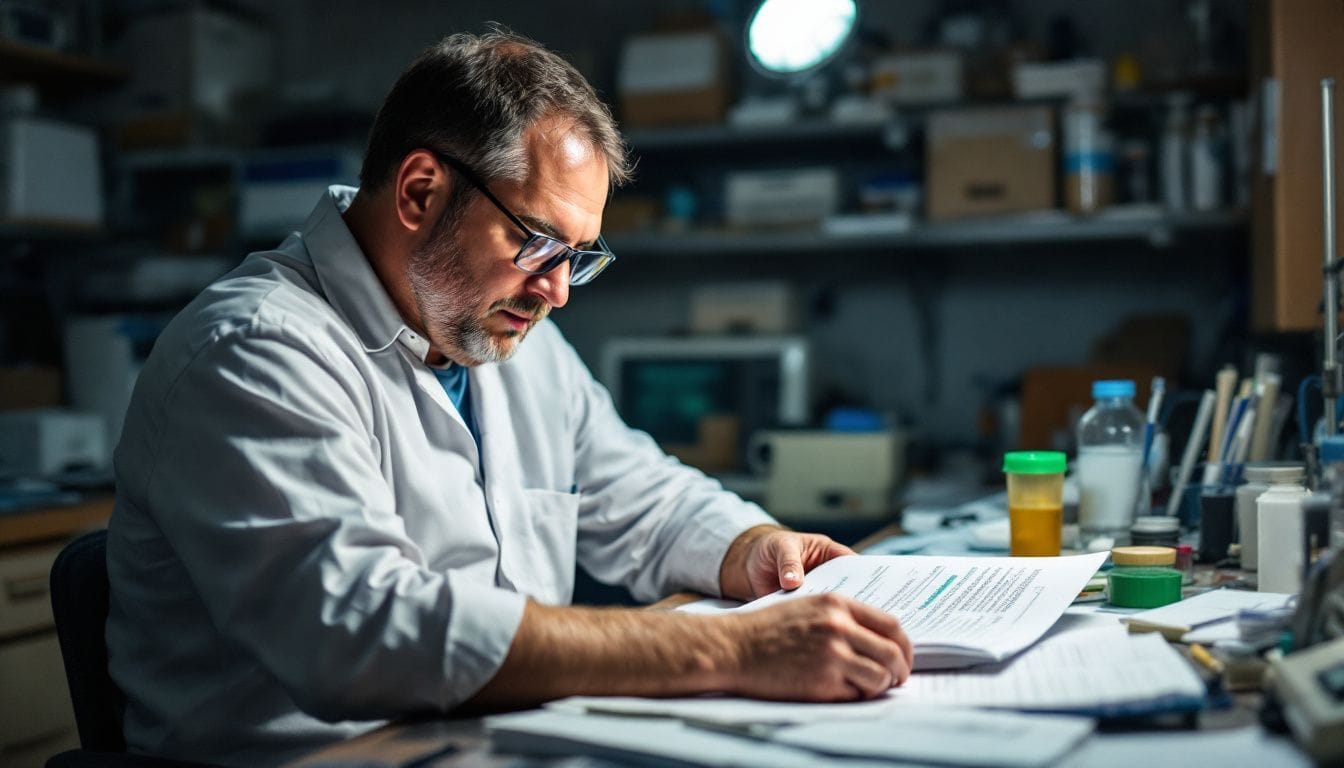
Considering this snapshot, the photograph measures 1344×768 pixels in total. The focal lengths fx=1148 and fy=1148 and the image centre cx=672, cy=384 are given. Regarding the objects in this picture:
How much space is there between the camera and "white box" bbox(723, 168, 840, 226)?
3.01 meters

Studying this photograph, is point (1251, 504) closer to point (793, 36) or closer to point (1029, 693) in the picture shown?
point (1029, 693)

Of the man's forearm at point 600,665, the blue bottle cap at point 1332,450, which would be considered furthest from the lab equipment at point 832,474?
the man's forearm at point 600,665

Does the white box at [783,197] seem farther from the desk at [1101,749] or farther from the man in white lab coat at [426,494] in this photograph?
the desk at [1101,749]

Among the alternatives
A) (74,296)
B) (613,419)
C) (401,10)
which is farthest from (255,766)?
(401,10)

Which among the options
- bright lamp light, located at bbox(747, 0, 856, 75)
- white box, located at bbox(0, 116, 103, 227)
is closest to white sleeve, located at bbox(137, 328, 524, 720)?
bright lamp light, located at bbox(747, 0, 856, 75)

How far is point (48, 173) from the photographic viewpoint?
313 centimetres

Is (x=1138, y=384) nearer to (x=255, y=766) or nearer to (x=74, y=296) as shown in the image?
(x=255, y=766)

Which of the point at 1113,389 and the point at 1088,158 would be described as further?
the point at 1088,158

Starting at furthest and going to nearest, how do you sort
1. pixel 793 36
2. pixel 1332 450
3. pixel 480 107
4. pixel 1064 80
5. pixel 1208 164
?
pixel 1064 80 → pixel 1208 164 → pixel 793 36 → pixel 480 107 → pixel 1332 450

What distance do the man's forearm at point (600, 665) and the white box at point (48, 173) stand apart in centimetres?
275

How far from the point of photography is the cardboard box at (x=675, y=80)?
3.05 metres

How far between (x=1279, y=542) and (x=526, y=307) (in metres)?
0.81

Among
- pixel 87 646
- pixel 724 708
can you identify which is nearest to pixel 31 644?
pixel 87 646

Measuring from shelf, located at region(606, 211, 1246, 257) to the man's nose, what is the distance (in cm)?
174
